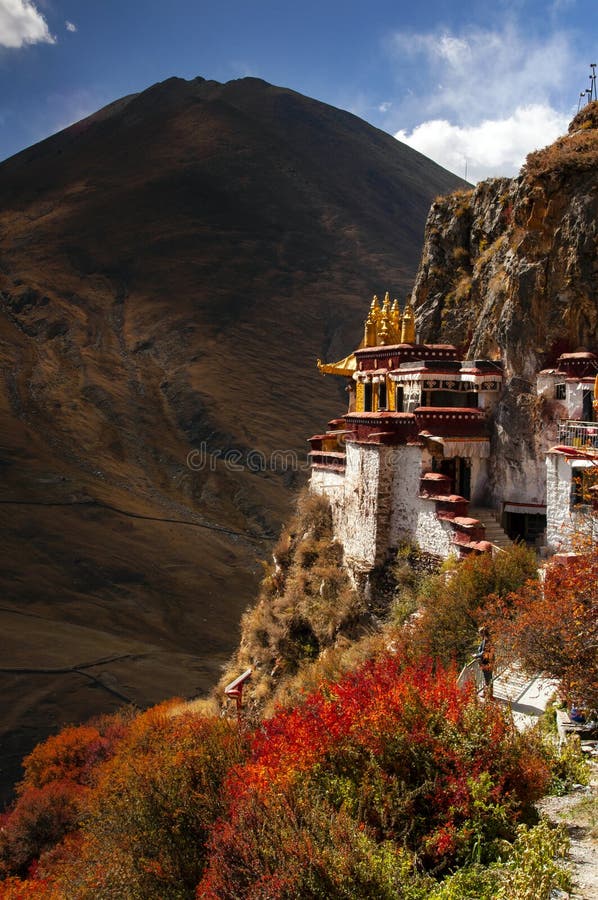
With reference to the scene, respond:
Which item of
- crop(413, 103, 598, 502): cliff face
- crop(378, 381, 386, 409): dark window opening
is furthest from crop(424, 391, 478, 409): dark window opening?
crop(378, 381, 386, 409): dark window opening

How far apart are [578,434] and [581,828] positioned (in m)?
A: 11.0

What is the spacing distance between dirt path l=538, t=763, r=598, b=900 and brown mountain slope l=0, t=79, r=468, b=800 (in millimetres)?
24935

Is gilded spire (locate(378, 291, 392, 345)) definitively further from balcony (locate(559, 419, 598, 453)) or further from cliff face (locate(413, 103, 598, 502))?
balcony (locate(559, 419, 598, 453))

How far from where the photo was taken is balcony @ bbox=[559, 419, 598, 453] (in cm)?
1712

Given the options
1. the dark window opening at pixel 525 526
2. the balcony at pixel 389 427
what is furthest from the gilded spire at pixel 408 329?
the dark window opening at pixel 525 526

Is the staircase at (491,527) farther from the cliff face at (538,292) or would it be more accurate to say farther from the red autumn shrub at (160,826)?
the red autumn shrub at (160,826)

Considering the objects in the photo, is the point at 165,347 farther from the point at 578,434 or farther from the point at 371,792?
the point at 371,792

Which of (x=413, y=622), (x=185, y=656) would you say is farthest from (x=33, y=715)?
(x=413, y=622)

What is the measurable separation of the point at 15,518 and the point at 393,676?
39059mm

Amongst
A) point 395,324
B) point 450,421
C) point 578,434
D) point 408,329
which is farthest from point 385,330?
point 578,434

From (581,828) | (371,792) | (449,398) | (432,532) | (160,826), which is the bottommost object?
(160,826)

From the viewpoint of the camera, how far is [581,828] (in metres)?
8.05

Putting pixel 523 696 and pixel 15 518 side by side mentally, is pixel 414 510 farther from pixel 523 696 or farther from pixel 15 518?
pixel 15 518

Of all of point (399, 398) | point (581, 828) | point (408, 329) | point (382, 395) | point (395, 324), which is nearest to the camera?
point (581, 828)
